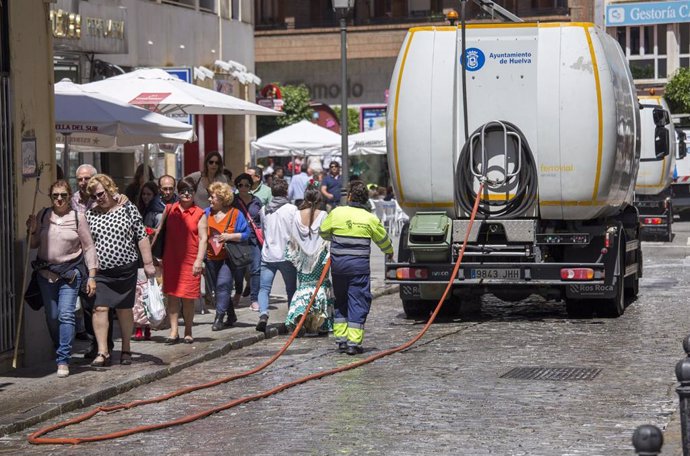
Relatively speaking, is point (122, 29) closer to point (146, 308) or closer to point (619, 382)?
point (146, 308)

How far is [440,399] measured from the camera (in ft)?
35.4

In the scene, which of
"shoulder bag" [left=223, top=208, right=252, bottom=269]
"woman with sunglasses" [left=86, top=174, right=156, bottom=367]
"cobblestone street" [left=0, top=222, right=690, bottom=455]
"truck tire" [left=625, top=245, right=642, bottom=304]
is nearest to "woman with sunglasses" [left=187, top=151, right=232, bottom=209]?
"shoulder bag" [left=223, top=208, right=252, bottom=269]

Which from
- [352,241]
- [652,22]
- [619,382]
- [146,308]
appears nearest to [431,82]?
[352,241]

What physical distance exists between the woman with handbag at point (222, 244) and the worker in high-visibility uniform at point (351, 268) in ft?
6.47

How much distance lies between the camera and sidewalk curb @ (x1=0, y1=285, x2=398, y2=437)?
32.8ft

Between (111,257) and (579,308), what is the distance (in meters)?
6.27

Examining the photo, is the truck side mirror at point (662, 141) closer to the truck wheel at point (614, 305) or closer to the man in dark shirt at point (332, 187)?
the truck wheel at point (614, 305)

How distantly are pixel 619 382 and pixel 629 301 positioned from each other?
24.3 ft

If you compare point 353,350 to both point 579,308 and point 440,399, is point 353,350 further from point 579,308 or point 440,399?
point 579,308

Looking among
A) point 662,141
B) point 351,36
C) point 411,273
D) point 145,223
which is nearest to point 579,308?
point 411,273

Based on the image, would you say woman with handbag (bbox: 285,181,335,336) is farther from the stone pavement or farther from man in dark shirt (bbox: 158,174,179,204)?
man in dark shirt (bbox: 158,174,179,204)

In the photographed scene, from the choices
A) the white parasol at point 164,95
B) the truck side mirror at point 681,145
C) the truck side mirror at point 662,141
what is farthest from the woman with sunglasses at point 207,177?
the truck side mirror at point 681,145

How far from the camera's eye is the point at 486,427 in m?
9.52

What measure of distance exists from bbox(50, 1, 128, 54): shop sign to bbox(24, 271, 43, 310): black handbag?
10.5m
